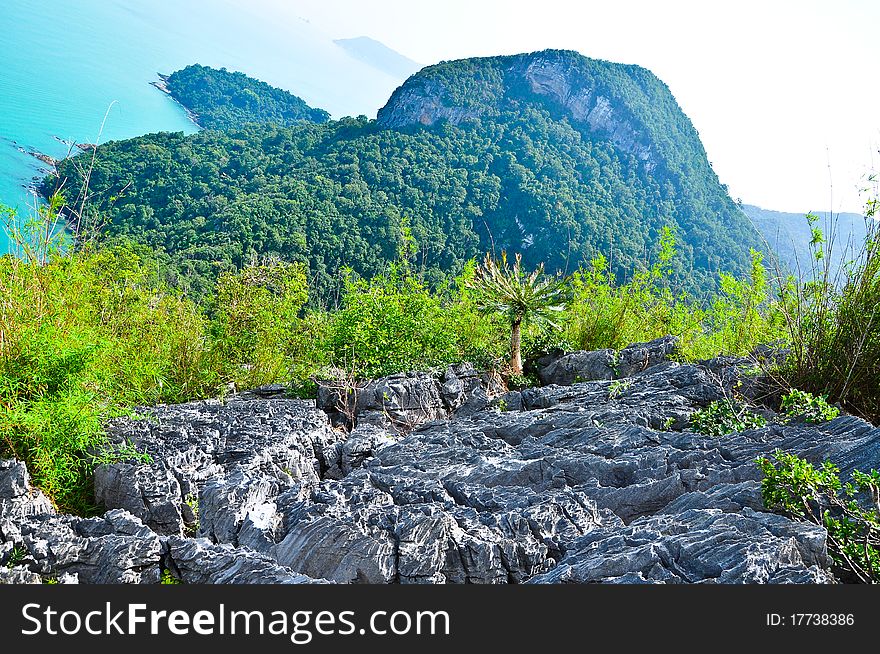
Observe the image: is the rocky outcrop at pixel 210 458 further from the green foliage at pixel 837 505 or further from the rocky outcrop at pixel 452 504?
the green foliage at pixel 837 505

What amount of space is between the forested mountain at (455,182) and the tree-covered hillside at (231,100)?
14.2ft

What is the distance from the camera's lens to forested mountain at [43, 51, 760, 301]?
27984 mm

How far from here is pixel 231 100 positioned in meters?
49.8

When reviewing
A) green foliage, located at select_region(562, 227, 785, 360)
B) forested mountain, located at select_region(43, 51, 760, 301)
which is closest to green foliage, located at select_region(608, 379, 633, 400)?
green foliage, located at select_region(562, 227, 785, 360)

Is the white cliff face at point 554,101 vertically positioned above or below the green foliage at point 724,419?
above

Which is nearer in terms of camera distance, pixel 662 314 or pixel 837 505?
pixel 837 505

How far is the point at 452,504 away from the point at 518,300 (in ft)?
12.1

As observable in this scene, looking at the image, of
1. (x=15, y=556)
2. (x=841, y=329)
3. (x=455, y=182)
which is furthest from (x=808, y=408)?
(x=455, y=182)

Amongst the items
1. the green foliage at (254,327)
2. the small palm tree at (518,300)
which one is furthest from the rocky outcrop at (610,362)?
the green foliage at (254,327)

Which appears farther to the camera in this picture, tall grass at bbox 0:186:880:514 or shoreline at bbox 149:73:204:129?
shoreline at bbox 149:73:204:129

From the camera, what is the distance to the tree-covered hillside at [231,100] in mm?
44375

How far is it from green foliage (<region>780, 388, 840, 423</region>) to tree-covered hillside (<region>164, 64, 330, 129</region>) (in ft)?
144

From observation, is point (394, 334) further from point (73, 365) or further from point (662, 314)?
point (662, 314)

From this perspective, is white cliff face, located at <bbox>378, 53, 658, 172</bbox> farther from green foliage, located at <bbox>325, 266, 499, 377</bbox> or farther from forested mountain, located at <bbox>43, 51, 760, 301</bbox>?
green foliage, located at <bbox>325, 266, 499, 377</bbox>
